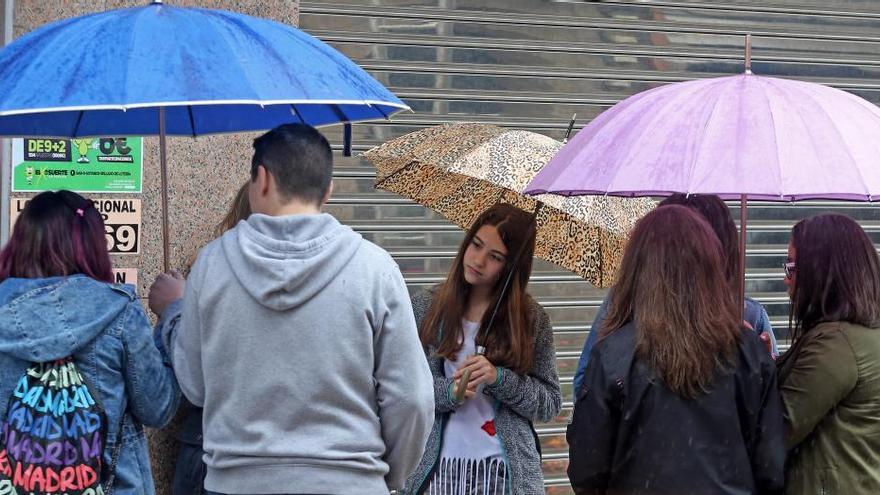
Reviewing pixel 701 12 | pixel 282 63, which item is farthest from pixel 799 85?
pixel 701 12

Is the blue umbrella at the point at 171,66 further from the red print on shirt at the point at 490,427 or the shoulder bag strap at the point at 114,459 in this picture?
the red print on shirt at the point at 490,427

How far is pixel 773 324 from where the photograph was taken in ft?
25.8

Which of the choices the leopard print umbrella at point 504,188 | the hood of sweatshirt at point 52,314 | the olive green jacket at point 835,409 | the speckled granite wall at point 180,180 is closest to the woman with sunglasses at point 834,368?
the olive green jacket at point 835,409

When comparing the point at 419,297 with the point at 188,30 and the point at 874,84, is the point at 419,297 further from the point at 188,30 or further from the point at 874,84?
the point at 874,84

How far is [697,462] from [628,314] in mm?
469

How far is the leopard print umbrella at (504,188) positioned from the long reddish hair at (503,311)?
0.46ft

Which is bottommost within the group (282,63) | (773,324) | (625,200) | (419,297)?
(773,324)

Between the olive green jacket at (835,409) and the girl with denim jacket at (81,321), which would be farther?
the olive green jacket at (835,409)

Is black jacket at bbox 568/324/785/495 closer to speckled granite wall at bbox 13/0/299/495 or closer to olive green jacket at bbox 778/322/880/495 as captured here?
olive green jacket at bbox 778/322/880/495

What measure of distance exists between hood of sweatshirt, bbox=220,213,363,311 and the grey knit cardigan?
52.4 inches

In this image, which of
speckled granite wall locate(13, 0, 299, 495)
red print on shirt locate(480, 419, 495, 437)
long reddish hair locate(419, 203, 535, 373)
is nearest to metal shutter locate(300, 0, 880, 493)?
speckled granite wall locate(13, 0, 299, 495)

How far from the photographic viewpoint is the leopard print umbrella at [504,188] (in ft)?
14.4

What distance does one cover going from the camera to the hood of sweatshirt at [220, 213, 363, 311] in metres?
3.24

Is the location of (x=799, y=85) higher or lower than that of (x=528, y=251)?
higher
